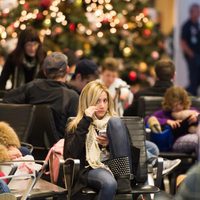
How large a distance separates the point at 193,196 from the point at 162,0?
2069 cm

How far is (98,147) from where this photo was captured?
33.7 feet

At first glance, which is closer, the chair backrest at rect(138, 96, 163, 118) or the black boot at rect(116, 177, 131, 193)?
the black boot at rect(116, 177, 131, 193)

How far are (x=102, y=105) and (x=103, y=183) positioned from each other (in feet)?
2.56

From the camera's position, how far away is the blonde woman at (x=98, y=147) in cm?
1008

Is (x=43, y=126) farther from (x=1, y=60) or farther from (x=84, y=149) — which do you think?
(x=1, y=60)

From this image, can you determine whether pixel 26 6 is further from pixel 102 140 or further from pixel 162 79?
pixel 102 140

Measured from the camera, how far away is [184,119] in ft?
41.7

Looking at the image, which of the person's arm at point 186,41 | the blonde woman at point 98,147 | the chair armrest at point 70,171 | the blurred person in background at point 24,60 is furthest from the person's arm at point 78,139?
the person's arm at point 186,41

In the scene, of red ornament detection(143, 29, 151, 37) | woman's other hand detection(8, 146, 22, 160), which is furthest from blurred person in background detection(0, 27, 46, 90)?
red ornament detection(143, 29, 151, 37)

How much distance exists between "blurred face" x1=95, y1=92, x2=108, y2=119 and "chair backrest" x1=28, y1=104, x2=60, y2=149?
4.38 ft

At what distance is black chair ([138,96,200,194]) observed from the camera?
497 inches

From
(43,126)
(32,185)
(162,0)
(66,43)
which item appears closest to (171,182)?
(43,126)

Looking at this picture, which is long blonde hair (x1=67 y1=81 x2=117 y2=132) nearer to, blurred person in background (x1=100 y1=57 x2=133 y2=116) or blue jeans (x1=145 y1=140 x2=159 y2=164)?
blue jeans (x1=145 y1=140 x2=159 y2=164)

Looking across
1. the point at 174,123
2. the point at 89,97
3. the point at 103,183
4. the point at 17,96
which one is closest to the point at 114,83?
the point at 174,123
